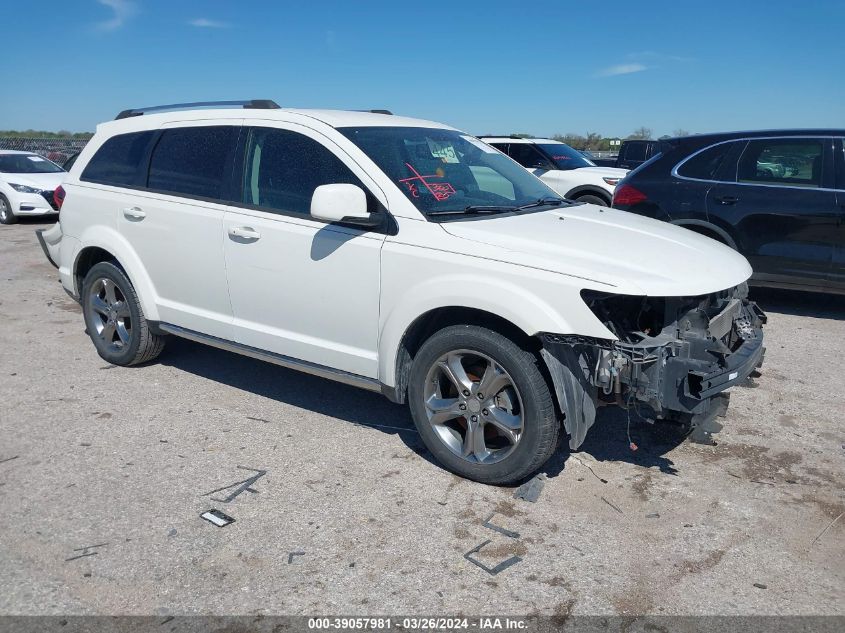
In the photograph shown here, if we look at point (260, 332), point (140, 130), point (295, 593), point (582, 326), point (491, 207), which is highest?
point (140, 130)

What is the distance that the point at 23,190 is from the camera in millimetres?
14750

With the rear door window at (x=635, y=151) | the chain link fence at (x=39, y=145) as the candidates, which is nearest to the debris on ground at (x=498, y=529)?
the rear door window at (x=635, y=151)

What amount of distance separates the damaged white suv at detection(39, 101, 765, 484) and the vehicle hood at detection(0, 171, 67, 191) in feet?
35.1

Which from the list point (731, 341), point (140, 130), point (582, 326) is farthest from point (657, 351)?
point (140, 130)

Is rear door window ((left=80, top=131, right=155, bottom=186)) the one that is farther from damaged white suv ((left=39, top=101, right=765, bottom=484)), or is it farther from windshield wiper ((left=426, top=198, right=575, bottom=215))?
windshield wiper ((left=426, top=198, right=575, bottom=215))

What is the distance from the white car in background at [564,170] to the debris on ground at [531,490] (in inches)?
318

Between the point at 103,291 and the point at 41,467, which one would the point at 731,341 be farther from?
the point at 103,291

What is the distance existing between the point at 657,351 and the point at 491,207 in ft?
4.54

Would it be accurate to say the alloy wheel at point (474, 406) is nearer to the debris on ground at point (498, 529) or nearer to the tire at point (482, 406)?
the tire at point (482, 406)

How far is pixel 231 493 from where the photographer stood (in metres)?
3.83

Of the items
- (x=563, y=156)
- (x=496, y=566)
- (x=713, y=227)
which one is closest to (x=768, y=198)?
(x=713, y=227)

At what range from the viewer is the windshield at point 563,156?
12.6m

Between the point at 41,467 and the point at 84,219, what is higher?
the point at 84,219

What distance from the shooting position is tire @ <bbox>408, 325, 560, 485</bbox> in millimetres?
3654
